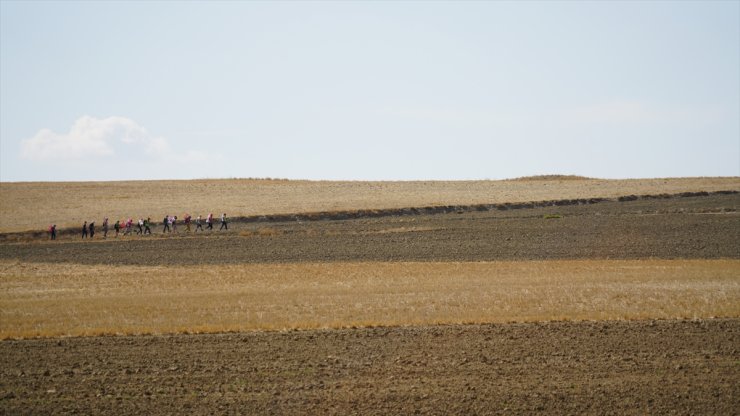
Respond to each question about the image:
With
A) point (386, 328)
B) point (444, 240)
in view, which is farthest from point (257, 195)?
point (386, 328)

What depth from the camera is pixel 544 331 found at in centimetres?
1969

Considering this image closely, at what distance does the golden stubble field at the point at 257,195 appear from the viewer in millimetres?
63125

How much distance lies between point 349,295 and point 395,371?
1018 cm

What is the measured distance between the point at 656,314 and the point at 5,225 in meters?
47.6

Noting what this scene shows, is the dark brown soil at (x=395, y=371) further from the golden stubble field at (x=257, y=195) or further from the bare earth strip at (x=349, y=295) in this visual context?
the golden stubble field at (x=257, y=195)

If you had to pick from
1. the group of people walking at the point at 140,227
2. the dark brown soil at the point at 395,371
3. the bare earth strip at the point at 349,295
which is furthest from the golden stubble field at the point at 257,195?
the dark brown soil at the point at 395,371

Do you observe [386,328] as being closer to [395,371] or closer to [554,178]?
[395,371]

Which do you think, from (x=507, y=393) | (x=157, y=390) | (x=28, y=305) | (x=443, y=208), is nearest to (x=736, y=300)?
(x=507, y=393)

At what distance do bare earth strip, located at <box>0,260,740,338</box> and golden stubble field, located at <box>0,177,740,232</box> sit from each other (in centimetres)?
2638

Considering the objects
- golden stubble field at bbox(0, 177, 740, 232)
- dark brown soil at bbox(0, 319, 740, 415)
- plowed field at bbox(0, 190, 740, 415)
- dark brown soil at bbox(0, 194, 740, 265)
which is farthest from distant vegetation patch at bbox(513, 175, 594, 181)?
dark brown soil at bbox(0, 319, 740, 415)

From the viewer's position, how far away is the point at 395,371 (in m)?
16.1

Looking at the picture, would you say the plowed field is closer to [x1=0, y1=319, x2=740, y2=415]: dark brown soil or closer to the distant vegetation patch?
[x1=0, y1=319, x2=740, y2=415]: dark brown soil

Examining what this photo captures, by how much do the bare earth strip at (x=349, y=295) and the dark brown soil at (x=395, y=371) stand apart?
151 centimetres

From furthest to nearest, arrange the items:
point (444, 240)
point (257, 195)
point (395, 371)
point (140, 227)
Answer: point (257, 195) < point (140, 227) < point (444, 240) < point (395, 371)
